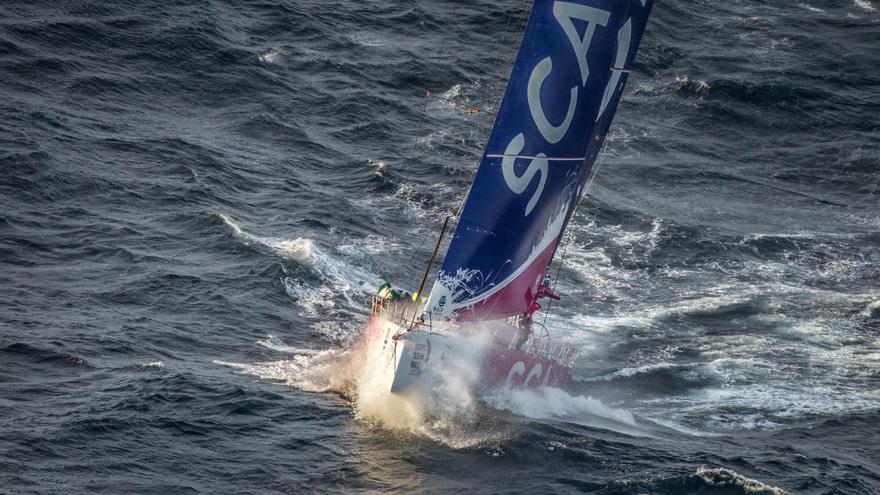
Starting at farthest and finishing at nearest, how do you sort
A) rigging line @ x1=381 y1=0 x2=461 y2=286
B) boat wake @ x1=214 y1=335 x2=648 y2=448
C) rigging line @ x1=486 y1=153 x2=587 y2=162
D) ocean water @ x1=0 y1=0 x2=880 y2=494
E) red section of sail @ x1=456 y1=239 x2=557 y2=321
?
rigging line @ x1=381 y1=0 x2=461 y2=286
red section of sail @ x1=456 y1=239 x2=557 y2=321
boat wake @ x1=214 y1=335 x2=648 y2=448
rigging line @ x1=486 y1=153 x2=587 y2=162
ocean water @ x1=0 y1=0 x2=880 y2=494

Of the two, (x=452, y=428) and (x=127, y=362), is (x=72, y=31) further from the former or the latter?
(x=452, y=428)

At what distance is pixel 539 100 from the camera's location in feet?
71.4

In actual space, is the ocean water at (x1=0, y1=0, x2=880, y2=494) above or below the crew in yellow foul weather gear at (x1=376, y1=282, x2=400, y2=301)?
below

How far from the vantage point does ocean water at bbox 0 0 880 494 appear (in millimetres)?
21422

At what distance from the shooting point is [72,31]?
43094mm

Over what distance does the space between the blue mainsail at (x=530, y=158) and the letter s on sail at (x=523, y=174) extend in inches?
0.9

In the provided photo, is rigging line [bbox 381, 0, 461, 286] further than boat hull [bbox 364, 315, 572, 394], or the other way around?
rigging line [bbox 381, 0, 461, 286]

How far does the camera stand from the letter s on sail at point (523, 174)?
21.8 metres

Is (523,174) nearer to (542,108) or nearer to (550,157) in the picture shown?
(550,157)

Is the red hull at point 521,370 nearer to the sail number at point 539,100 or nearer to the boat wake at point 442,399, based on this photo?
the boat wake at point 442,399

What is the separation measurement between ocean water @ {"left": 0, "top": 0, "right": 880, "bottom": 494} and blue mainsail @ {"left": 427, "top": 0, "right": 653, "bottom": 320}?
2.07 metres

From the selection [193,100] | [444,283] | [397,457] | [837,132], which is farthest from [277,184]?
[837,132]

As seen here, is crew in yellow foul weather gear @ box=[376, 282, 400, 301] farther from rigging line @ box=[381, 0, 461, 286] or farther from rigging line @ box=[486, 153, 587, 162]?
rigging line @ box=[381, 0, 461, 286]

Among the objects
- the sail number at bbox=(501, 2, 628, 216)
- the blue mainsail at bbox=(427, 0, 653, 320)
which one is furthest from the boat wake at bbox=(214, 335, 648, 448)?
the sail number at bbox=(501, 2, 628, 216)
